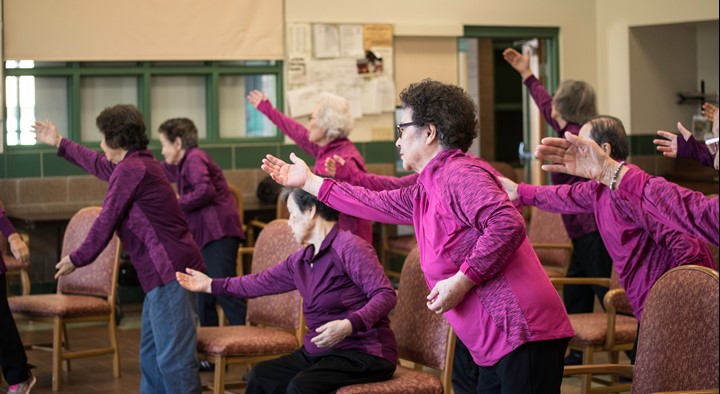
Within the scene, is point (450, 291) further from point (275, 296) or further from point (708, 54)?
point (708, 54)

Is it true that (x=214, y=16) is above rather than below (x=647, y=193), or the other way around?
above

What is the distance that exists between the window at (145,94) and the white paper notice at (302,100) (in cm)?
14

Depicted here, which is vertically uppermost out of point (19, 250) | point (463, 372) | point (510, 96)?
point (510, 96)

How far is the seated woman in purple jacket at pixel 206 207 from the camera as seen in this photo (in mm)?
5988

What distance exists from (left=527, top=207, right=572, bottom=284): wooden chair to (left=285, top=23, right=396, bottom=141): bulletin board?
2.70 meters

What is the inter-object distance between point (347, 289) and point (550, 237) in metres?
2.50

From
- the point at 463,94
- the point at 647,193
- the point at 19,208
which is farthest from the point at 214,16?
the point at 647,193

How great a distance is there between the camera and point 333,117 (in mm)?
5352

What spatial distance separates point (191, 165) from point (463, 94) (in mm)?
3224

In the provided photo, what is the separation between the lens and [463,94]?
3062mm

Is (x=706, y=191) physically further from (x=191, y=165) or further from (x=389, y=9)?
(x=191, y=165)

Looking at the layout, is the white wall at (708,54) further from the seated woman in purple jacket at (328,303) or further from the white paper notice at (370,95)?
the seated woman in purple jacket at (328,303)

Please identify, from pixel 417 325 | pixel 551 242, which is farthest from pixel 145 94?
pixel 417 325

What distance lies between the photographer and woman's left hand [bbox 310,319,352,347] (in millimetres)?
3611
